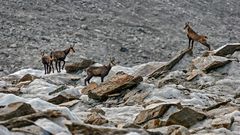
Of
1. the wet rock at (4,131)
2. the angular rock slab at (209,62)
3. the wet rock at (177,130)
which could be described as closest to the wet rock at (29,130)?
the wet rock at (4,131)

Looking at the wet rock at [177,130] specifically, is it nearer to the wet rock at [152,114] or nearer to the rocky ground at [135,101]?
the rocky ground at [135,101]

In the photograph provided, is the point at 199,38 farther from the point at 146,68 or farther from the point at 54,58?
the point at 54,58

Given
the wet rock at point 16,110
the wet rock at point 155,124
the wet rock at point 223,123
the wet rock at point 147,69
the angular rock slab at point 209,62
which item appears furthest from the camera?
the wet rock at point 147,69

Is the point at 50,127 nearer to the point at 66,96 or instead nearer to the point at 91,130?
the point at 91,130

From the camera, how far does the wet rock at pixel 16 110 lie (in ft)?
30.9

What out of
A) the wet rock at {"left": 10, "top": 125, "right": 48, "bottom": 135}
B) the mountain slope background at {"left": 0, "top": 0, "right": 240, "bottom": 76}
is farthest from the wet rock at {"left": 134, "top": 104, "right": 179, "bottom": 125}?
the mountain slope background at {"left": 0, "top": 0, "right": 240, "bottom": 76}

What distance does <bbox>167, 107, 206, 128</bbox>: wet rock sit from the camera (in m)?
11.2

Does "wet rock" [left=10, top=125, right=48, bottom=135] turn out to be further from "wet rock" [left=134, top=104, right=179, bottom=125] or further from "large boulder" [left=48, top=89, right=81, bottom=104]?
"large boulder" [left=48, top=89, right=81, bottom=104]

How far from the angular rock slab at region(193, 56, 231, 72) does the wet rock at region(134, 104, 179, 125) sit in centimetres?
514

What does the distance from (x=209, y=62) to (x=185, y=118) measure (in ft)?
19.2

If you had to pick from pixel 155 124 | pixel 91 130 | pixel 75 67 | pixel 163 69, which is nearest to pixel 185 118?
pixel 155 124

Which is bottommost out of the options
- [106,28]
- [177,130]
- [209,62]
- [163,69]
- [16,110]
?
[106,28]

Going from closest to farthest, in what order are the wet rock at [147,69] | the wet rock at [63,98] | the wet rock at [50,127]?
the wet rock at [50,127] → the wet rock at [63,98] → the wet rock at [147,69]

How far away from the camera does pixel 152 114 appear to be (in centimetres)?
1169
